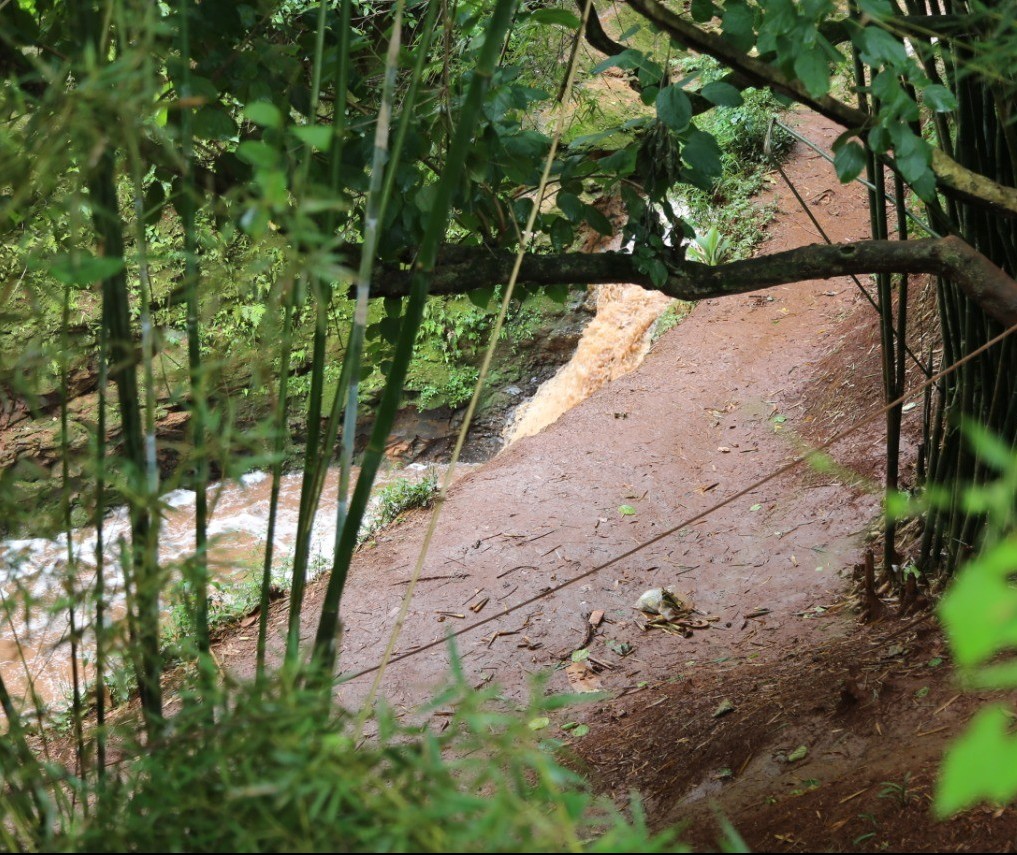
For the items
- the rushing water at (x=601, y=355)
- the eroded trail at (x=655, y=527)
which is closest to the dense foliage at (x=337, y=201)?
the eroded trail at (x=655, y=527)

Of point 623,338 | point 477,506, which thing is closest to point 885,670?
point 477,506

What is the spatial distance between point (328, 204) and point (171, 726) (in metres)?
0.54

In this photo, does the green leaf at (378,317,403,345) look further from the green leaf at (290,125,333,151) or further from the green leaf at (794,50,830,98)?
the green leaf at (290,125,333,151)

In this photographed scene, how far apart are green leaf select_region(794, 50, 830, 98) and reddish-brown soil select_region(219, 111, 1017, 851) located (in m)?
0.83

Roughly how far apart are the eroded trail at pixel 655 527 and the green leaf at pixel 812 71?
207cm

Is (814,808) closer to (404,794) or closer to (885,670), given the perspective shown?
(885,670)

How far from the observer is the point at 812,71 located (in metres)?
1.68

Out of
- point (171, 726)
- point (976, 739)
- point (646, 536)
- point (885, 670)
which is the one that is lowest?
point (646, 536)

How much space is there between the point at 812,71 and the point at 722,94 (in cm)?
28

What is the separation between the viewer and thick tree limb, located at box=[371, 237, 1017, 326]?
2.06 meters

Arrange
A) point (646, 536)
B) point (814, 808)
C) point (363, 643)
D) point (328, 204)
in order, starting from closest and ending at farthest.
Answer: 1. point (328, 204)
2. point (814, 808)
3. point (363, 643)
4. point (646, 536)

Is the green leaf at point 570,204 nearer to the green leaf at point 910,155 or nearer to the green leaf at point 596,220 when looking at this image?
the green leaf at point 596,220

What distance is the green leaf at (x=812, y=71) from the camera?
1.67m

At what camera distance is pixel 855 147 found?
6.21ft
